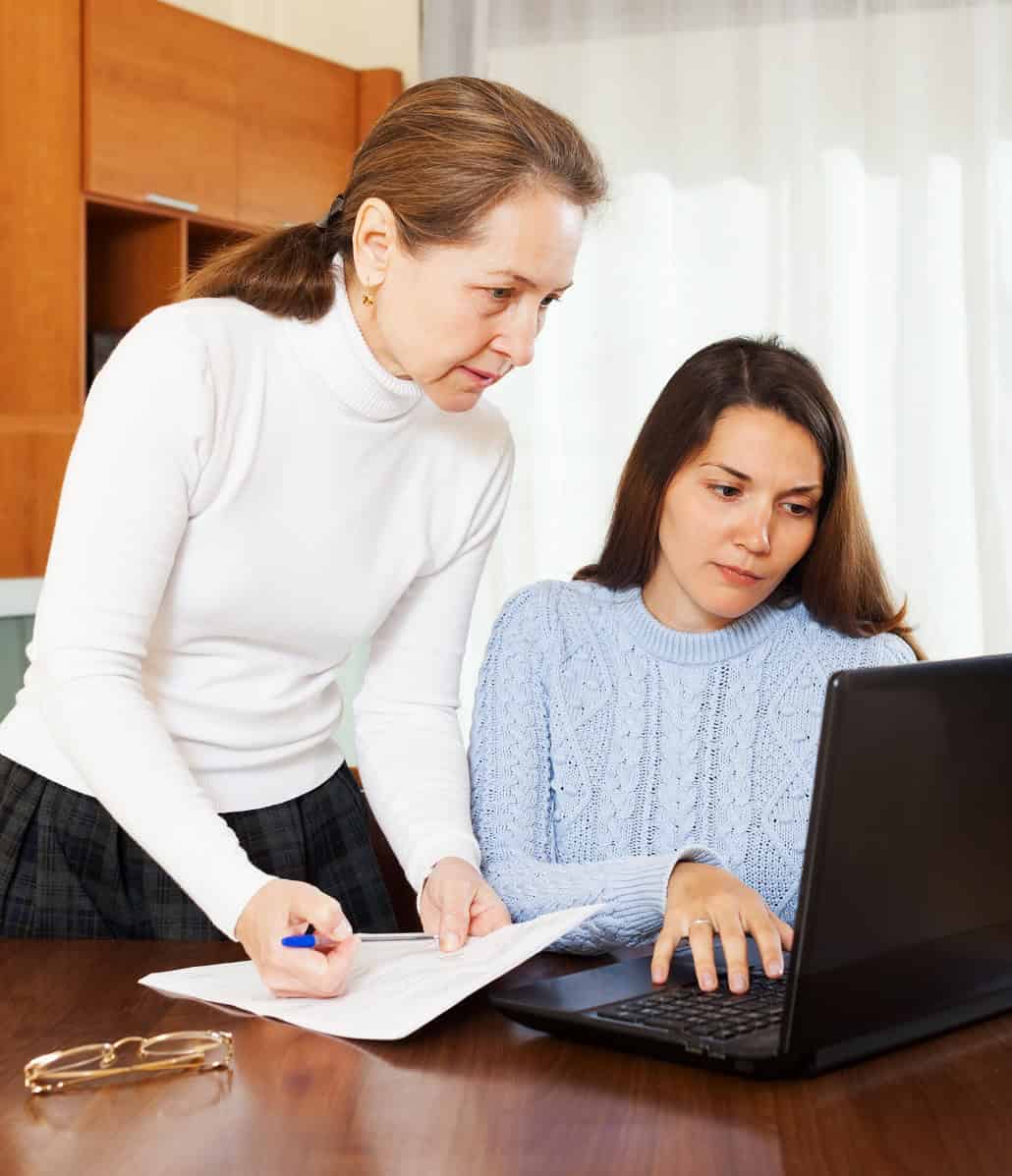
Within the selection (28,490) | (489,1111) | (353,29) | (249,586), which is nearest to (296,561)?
(249,586)

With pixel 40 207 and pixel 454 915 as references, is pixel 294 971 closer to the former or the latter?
pixel 454 915

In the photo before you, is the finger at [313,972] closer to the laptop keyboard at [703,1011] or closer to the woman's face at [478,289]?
the laptop keyboard at [703,1011]

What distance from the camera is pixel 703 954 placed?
105 centimetres

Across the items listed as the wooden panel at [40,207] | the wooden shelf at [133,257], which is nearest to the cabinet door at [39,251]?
the wooden panel at [40,207]

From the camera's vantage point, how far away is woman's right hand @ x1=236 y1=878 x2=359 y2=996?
3.35 feet

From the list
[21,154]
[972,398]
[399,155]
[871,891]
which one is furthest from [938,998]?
[972,398]

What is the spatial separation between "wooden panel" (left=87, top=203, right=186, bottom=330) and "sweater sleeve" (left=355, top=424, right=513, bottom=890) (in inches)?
91.0

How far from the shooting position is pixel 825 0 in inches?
162

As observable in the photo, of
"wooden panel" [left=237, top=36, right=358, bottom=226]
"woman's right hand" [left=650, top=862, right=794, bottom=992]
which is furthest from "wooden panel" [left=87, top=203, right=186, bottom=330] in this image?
"woman's right hand" [left=650, top=862, right=794, bottom=992]

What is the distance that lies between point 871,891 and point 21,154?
9.83ft

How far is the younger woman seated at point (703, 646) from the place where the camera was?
1.56 m

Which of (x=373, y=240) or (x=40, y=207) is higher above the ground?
(x=40, y=207)

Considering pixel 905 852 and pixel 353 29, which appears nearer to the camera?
pixel 905 852

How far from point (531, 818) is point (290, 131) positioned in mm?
2935
